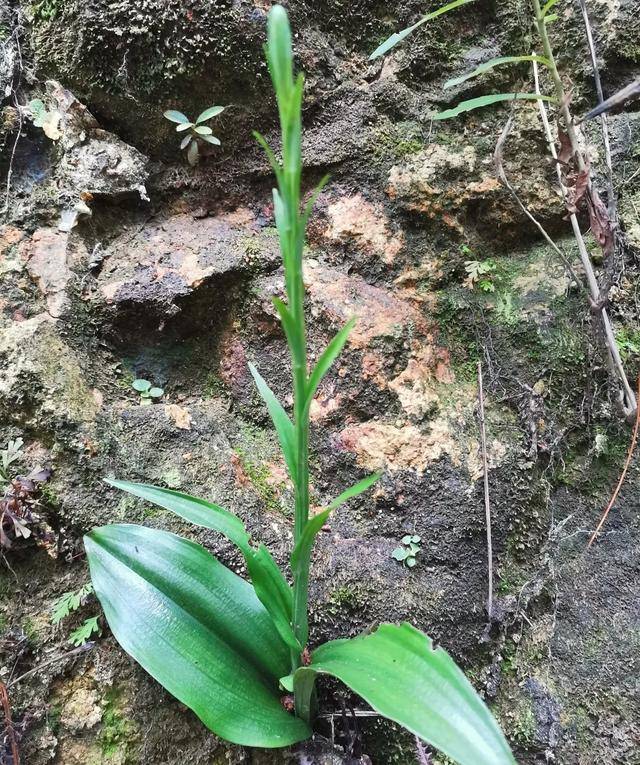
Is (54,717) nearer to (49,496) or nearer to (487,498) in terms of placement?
(49,496)

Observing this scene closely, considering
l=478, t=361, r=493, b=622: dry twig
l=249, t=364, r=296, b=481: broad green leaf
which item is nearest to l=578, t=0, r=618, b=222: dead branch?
l=478, t=361, r=493, b=622: dry twig

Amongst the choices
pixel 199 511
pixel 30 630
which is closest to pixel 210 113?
pixel 199 511

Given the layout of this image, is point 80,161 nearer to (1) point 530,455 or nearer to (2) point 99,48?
(2) point 99,48

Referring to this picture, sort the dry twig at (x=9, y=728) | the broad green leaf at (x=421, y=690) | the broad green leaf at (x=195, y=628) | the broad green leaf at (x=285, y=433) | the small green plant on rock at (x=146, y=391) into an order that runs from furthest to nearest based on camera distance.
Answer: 1. the small green plant on rock at (x=146, y=391)
2. the dry twig at (x=9, y=728)
3. the broad green leaf at (x=195, y=628)
4. the broad green leaf at (x=285, y=433)
5. the broad green leaf at (x=421, y=690)

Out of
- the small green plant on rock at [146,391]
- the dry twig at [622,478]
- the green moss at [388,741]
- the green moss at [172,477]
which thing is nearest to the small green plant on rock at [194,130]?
the small green plant on rock at [146,391]

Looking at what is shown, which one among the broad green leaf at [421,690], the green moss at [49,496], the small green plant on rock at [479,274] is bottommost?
the broad green leaf at [421,690]

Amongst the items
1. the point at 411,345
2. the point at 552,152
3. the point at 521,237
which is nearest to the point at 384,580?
the point at 411,345

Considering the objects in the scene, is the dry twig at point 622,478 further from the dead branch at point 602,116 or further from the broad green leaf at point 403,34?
the broad green leaf at point 403,34

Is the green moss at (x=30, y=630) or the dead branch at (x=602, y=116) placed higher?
the dead branch at (x=602, y=116)
